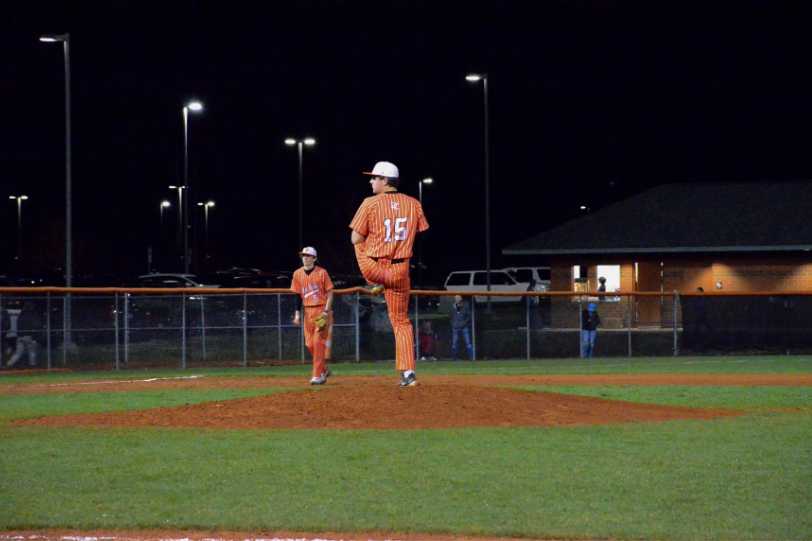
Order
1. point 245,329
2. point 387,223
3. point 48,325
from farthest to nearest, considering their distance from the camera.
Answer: point 245,329 → point 48,325 → point 387,223

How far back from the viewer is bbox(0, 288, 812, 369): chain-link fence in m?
22.8

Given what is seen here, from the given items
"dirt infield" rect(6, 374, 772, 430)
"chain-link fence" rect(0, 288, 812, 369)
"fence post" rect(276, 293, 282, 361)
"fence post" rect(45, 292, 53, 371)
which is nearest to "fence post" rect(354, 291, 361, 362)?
"chain-link fence" rect(0, 288, 812, 369)

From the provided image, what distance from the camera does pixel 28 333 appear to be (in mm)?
22391

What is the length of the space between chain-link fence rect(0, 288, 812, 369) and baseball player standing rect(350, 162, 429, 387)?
1122 cm

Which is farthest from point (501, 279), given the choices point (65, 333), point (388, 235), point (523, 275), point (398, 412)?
point (398, 412)

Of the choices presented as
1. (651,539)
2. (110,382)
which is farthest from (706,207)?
(651,539)

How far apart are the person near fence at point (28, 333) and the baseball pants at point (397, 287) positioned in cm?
1383

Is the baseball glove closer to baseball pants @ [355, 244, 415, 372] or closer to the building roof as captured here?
baseball pants @ [355, 244, 415, 372]

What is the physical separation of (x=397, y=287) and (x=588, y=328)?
A: 1625cm

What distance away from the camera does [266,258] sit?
83875 millimetres

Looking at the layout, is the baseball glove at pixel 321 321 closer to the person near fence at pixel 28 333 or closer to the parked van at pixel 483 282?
the person near fence at pixel 28 333

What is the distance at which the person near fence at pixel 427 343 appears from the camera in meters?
25.4

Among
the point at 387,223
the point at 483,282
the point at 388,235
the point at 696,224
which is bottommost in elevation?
the point at 483,282

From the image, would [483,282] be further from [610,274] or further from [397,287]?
[397,287]
